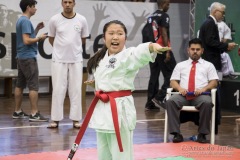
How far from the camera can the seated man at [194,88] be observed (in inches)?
283

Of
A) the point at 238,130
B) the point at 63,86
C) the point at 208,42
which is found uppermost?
the point at 208,42

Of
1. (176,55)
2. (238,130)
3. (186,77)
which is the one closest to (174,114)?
(186,77)

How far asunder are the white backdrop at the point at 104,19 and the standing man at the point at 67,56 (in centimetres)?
360

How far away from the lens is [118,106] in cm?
450

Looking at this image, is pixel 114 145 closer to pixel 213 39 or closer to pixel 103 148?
pixel 103 148

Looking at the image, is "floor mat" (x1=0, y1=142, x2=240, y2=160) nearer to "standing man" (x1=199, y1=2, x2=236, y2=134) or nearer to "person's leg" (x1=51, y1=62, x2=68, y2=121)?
"person's leg" (x1=51, y1=62, x2=68, y2=121)

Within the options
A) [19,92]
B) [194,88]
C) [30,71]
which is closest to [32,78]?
[30,71]

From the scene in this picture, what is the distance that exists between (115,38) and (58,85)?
3.84 meters

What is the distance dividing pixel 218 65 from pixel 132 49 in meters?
4.60

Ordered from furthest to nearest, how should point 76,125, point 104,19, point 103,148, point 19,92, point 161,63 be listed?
point 104,19 → point 161,63 → point 19,92 → point 76,125 → point 103,148

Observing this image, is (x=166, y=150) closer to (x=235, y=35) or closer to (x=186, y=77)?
(x=186, y=77)

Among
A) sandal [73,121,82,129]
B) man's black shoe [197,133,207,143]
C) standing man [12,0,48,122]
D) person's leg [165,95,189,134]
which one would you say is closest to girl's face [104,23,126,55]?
person's leg [165,95,189,134]

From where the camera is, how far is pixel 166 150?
6.66 m

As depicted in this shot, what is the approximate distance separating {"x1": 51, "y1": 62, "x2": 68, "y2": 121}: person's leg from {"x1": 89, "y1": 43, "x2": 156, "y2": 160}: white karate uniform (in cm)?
361
